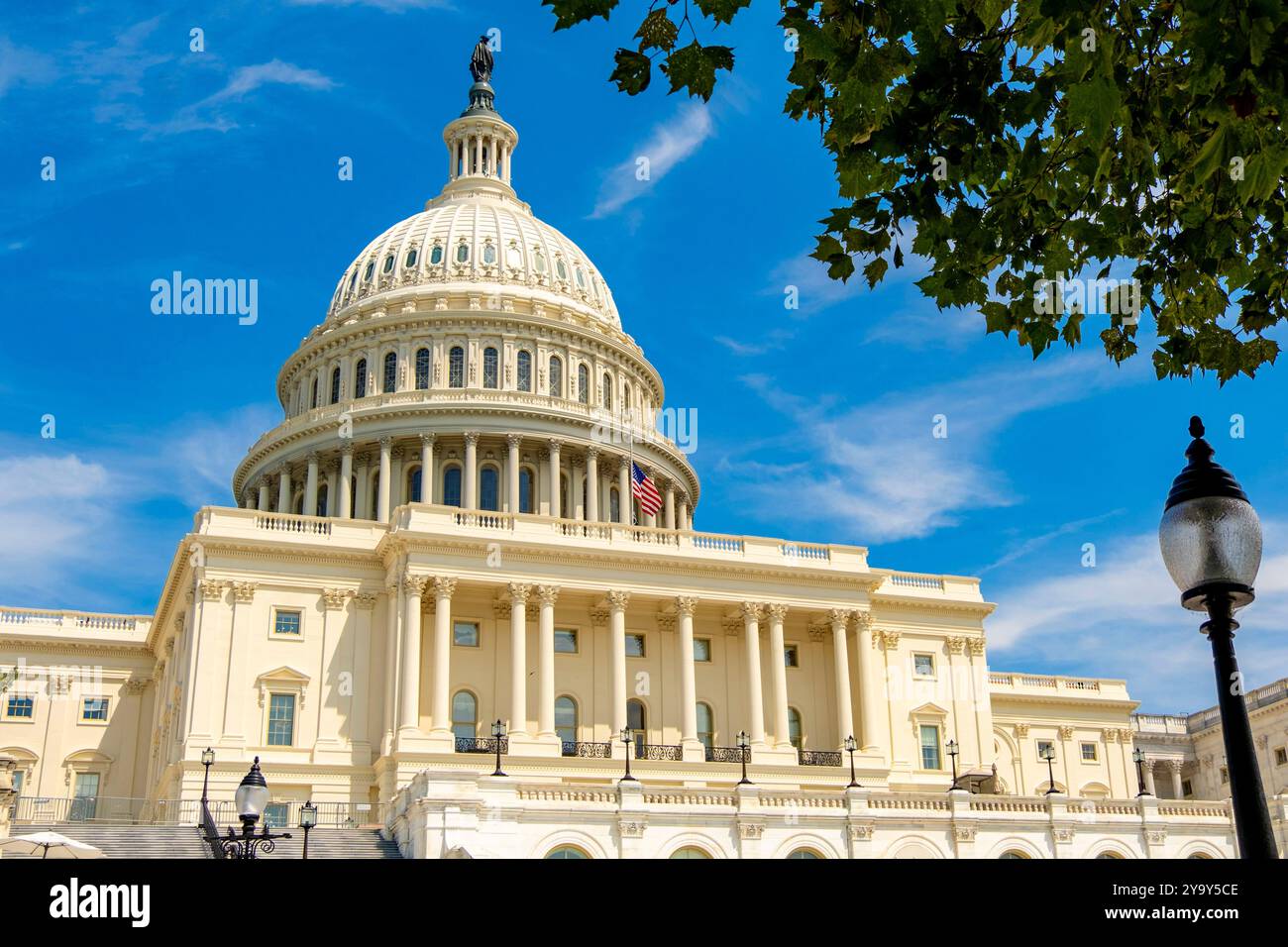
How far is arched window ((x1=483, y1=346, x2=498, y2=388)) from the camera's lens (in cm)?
8900

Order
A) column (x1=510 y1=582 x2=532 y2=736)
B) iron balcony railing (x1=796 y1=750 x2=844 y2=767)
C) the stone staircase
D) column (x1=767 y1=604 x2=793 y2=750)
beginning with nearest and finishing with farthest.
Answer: the stone staircase < column (x1=510 y1=582 x2=532 y2=736) < column (x1=767 y1=604 x2=793 y2=750) < iron balcony railing (x1=796 y1=750 x2=844 y2=767)

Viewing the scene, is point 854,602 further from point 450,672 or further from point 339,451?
point 339,451

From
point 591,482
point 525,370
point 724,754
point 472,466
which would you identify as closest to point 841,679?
point 724,754

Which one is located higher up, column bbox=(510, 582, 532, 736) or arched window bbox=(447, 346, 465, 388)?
arched window bbox=(447, 346, 465, 388)

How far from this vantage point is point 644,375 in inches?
3900

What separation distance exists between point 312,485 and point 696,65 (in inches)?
3084

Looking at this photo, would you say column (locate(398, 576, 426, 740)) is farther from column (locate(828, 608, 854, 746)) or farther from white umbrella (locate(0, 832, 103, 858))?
white umbrella (locate(0, 832, 103, 858))

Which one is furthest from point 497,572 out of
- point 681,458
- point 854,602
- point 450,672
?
point 681,458

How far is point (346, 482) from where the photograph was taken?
83000mm

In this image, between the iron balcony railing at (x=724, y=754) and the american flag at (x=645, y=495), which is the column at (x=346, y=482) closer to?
the american flag at (x=645, y=495)

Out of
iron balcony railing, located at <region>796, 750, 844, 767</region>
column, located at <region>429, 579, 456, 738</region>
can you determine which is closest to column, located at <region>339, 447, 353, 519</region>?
column, located at <region>429, 579, 456, 738</region>

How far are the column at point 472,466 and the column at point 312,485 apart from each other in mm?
9565

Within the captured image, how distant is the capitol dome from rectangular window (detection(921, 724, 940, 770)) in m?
19.5
